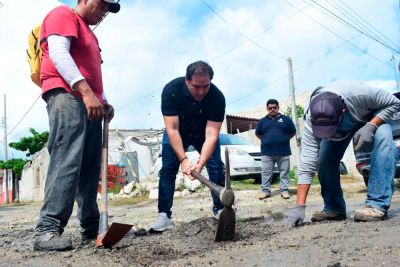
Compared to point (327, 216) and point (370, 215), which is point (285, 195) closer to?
point (327, 216)

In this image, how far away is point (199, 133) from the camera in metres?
4.48

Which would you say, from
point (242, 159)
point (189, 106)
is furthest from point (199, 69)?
point (242, 159)

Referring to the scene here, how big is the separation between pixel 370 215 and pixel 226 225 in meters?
1.30

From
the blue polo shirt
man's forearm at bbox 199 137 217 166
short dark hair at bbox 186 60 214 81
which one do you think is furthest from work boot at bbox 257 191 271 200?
short dark hair at bbox 186 60 214 81

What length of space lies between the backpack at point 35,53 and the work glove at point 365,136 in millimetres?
2612

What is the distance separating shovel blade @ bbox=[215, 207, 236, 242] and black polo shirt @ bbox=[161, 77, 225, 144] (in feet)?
4.60

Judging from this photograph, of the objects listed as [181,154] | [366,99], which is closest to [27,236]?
[181,154]

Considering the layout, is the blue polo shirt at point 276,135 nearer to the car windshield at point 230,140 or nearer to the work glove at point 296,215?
the car windshield at point 230,140

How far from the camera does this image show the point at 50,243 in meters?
3.05

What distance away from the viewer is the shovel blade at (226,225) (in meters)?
3.12

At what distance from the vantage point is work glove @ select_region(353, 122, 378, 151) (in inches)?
145

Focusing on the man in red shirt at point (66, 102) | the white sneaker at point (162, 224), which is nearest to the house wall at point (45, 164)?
the white sneaker at point (162, 224)

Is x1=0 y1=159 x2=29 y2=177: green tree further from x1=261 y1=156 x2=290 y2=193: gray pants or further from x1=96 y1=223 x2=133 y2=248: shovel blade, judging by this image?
x1=96 y1=223 x2=133 y2=248: shovel blade

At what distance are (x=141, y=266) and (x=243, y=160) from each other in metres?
9.03
